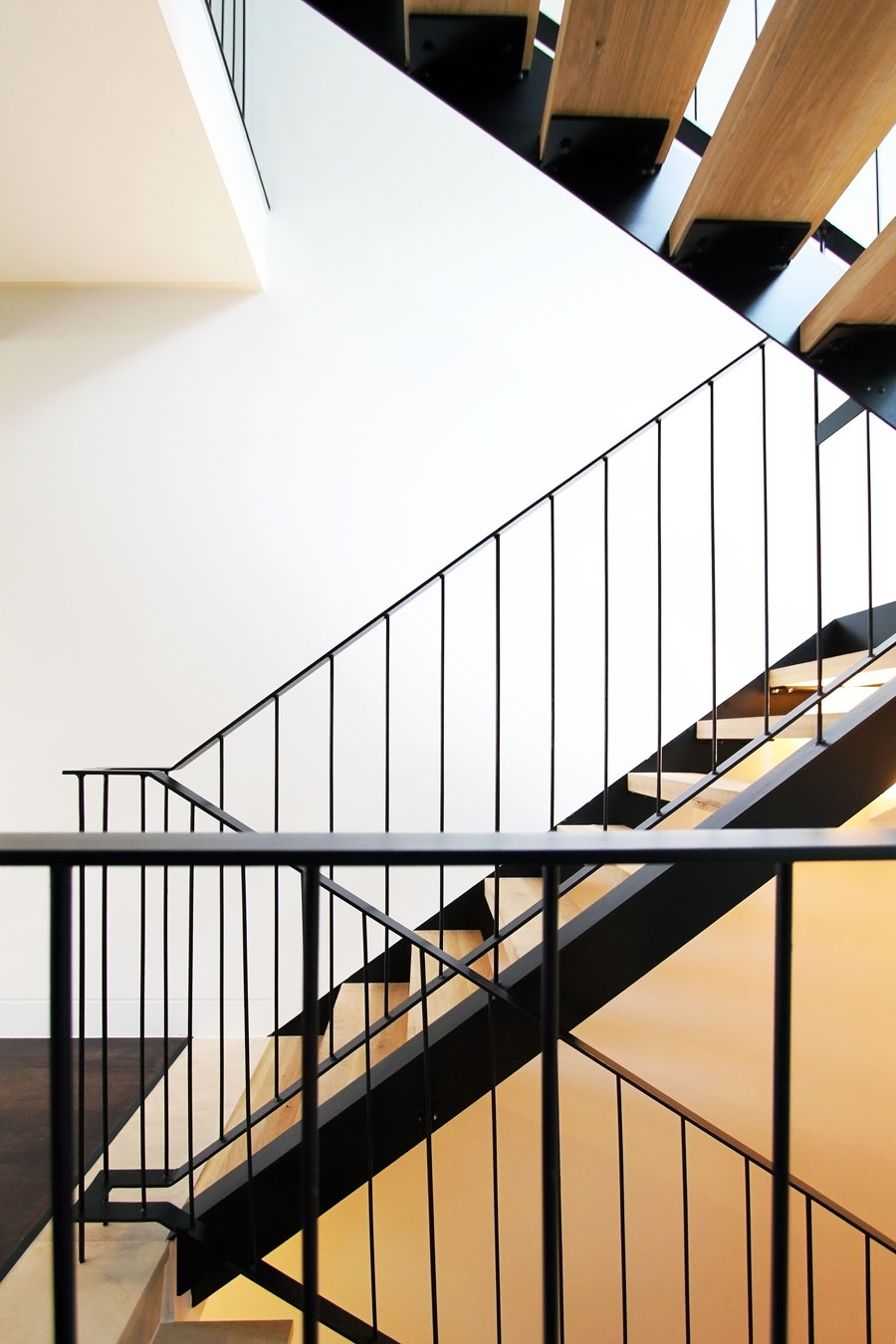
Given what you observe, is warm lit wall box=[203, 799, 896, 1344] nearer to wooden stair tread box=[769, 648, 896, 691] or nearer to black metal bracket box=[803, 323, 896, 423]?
wooden stair tread box=[769, 648, 896, 691]

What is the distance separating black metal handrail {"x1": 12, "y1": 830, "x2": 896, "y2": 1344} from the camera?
514 mm

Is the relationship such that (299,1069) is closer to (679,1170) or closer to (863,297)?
(679,1170)

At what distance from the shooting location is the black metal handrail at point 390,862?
Result: 0.51 meters

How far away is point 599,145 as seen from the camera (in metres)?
1.55

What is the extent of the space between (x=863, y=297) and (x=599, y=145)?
23.6 inches

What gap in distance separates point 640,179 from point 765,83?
442 millimetres

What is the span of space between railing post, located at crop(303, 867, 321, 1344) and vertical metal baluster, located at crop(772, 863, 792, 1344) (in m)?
0.32

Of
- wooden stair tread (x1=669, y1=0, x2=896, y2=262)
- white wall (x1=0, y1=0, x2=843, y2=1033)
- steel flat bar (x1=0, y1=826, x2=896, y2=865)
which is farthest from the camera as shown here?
white wall (x1=0, y1=0, x2=843, y2=1033)

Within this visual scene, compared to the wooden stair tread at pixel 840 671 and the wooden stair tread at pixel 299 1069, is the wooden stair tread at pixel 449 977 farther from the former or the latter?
the wooden stair tread at pixel 840 671

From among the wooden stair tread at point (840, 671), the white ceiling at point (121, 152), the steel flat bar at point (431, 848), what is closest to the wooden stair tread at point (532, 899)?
the wooden stair tread at point (840, 671)

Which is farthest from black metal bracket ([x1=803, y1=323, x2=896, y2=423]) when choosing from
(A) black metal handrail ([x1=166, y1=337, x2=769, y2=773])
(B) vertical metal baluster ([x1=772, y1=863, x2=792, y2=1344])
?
(B) vertical metal baluster ([x1=772, y1=863, x2=792, y2=1344])

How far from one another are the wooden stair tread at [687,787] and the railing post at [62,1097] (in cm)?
165

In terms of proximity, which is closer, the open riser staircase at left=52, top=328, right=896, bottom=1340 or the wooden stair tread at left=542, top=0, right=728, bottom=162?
the wooden stair tread at left=542, top=0, right=728, bottom=162

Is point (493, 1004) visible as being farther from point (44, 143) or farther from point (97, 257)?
point (97, 257)
